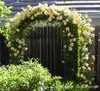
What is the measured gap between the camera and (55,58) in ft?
36.2

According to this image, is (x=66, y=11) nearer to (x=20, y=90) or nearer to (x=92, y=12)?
(x=92, y=12)

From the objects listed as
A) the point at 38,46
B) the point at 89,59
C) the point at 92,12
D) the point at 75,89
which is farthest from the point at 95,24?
the point at 75,89

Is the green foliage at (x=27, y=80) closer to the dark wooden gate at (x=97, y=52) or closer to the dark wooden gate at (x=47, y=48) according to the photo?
the dark wooden gate at (x=97, y=52)

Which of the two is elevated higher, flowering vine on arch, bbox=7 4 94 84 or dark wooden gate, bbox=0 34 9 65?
flowering vine on arch, bbox=7 4 94 84

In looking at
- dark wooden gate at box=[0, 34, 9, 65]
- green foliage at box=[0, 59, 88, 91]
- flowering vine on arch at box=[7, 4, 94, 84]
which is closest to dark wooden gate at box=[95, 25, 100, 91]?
flowering vine on arch at box=[7, 4, 94, 84]

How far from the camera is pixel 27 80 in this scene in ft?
20.8

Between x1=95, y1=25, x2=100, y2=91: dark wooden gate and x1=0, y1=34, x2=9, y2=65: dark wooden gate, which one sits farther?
x1=0, y1=34, x2=9, y2=65: dark wooden gate

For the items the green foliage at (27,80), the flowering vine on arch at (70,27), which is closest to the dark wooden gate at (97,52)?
the flowering vine on arch at (70,27)

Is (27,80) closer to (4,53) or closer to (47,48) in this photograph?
(47,48)

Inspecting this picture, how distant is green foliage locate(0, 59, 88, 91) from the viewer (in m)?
6.25

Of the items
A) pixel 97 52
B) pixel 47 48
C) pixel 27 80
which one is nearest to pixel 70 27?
pixel 97 52

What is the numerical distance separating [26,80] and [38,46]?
4742mm

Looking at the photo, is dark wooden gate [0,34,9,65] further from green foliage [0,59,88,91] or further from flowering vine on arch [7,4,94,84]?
Answer: green foliage [0,59,88,91]

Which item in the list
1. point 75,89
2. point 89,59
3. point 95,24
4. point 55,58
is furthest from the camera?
point 55,58
